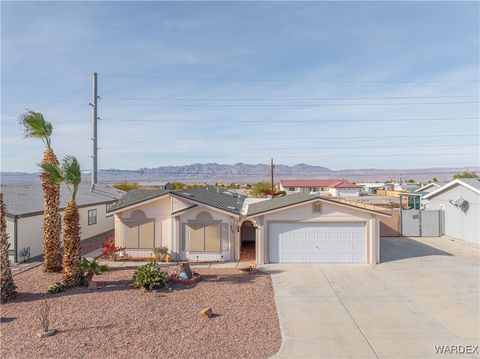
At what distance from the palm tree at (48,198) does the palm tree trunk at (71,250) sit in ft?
5.84

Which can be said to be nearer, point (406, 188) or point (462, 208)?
point (462, 208)

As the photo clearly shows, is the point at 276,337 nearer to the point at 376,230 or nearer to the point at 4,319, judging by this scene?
the point at 4,319

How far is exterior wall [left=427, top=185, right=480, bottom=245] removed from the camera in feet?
71.6

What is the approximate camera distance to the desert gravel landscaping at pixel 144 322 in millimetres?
8320

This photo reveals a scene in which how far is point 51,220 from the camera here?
14578mm

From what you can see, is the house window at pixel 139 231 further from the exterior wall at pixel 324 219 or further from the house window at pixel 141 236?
the exterior wall at pixel 324 219

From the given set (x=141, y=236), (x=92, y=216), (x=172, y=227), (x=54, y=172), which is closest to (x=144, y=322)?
(x=54, y=172)

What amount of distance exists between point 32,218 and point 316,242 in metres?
15.9

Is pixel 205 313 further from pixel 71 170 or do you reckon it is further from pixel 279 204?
pixel 279 204

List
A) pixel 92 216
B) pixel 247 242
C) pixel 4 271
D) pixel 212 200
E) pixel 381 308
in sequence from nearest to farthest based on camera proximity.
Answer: pixel 381 308, pixel 4 271, pixel 212 200, pixel 247 242, pixel 92 216

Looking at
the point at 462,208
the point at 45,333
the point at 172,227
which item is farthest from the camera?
the point at 462,208

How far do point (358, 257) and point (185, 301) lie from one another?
9912 mm

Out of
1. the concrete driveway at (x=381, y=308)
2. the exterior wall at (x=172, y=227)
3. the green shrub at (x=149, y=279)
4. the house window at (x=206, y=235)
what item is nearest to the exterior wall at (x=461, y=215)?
the concrete driveway at (x=381, y=308)

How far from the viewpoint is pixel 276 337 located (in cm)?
911
